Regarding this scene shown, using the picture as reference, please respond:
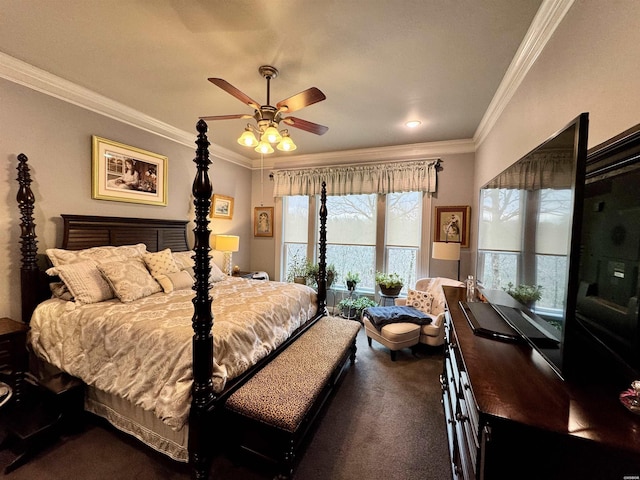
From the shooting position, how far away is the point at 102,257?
104 inches

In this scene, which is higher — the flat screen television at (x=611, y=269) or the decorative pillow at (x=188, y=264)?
the flat screen television at (x=611, y=269)

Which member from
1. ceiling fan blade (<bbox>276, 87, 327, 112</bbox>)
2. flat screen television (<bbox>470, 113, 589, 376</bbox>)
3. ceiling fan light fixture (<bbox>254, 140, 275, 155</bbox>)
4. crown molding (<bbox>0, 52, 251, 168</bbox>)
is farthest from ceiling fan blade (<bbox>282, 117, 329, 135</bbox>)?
crown molding (<bbox>0, 52, 251, 168</bbox>)

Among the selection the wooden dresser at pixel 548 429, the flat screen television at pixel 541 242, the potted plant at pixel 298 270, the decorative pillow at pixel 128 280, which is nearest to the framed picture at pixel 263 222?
the potted plant at pixel 298 270

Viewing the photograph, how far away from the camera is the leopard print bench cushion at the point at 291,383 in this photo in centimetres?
151

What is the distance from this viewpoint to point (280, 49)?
76.8 inches

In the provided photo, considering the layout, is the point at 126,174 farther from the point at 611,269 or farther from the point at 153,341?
the point at 611,269

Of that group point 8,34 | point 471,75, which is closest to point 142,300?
point 8,34

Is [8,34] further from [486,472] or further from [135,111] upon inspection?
[486,472]

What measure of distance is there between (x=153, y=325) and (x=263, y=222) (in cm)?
343

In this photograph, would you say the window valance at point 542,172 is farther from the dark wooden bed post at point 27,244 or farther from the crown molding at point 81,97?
the crown molding at point 81,97

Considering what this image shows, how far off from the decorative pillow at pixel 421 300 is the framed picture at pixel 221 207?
10.6 ft

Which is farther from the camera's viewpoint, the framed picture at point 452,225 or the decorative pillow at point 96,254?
the framed picture at point 452,225

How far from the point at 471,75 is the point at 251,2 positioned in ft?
5.96

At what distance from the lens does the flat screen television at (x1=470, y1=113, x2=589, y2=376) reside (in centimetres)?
88
